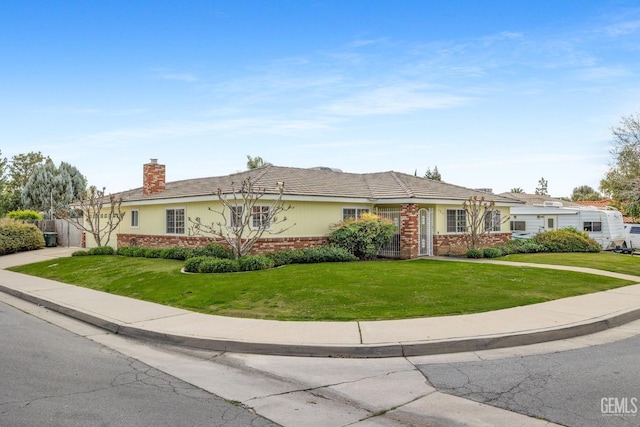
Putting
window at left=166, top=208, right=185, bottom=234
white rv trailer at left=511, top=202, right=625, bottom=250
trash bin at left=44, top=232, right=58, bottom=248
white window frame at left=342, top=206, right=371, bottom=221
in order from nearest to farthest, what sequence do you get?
white window frame at left=342, top=206, right=371, bottom=221
window at left=166, top=208, right=185, bottom=234
white rv trailer at left=511, top=202, right=625, bottom=250
trash bin at left=44, top=232, right=58, bottom=248

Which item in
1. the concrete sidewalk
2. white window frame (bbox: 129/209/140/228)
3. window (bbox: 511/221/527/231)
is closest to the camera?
the concrete sidewalk

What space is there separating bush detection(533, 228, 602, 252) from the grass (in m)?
9.84

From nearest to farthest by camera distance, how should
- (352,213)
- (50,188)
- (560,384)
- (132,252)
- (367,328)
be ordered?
1. (560,384)
2. (367,328)
3. (352,213)
4. (132,252)
5. (50,188)

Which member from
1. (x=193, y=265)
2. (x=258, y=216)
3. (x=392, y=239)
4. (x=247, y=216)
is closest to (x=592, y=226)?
(x=392, y=239)

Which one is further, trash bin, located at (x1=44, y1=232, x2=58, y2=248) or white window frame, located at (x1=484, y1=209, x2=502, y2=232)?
trash bin, located at (x1=44, y1=232, x2=58, y2=248)

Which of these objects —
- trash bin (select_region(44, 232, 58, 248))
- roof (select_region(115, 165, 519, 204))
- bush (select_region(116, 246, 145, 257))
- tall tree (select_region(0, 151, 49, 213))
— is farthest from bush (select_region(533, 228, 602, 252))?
tall tree (select_region(0, 151, 49, 213))

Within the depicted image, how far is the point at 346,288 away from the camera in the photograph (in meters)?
11.9

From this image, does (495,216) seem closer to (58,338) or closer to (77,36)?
(77,36)

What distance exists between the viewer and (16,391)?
18.1ft

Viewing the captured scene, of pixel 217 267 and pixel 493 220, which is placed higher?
pixel 493 220

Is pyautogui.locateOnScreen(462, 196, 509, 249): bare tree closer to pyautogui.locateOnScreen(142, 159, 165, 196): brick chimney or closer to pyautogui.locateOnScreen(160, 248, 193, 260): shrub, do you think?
pyautogui.locateOnScreen(160, 248, 193, 260): shrub

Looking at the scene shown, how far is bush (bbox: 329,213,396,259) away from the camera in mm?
20078

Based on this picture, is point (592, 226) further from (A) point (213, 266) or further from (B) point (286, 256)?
(A) point (213, 266)

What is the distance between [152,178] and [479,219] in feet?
55.9
